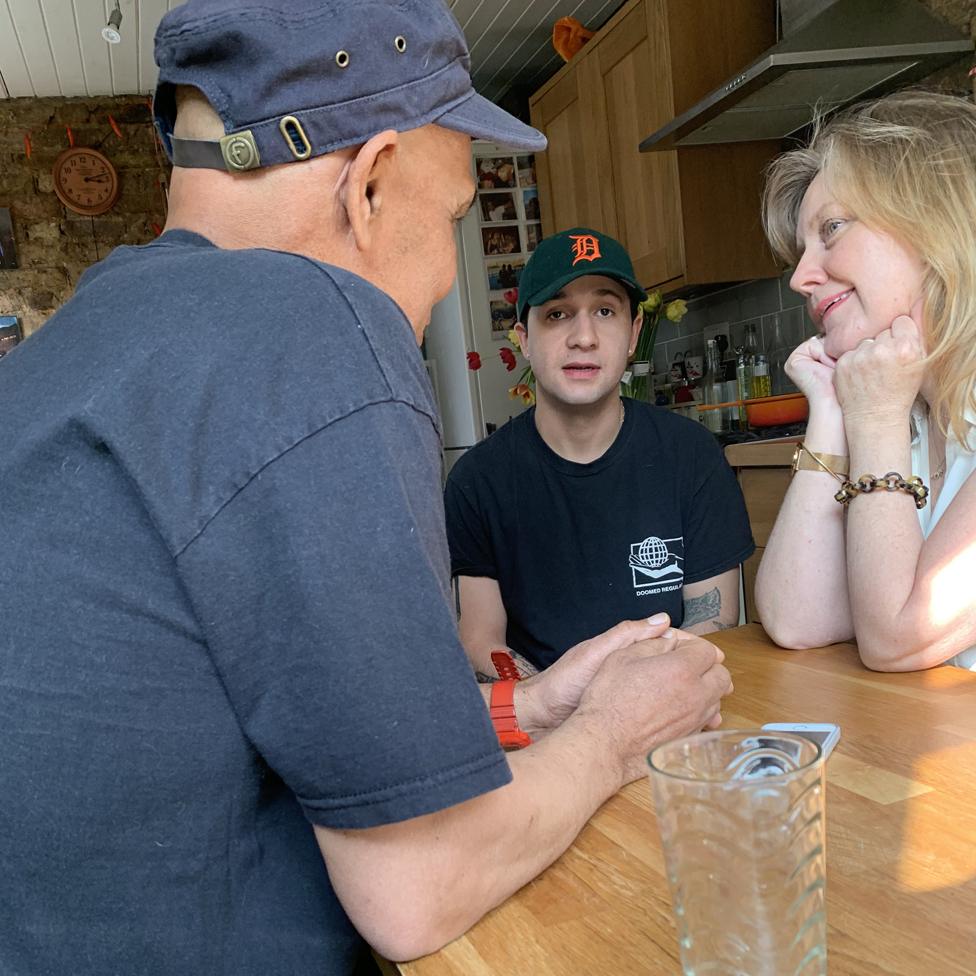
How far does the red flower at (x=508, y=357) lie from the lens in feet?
14.4

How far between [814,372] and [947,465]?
22 cm

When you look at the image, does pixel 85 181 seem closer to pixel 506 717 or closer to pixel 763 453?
pixel 763 453

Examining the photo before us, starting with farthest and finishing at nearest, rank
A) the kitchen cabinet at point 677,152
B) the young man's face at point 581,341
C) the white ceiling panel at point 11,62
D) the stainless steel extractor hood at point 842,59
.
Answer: the white ceiling panel at point 11,62, the kitchen cabinet at point 677,152, the stainless steel extractor hood at point 842,59, the young man's face at point 581,341

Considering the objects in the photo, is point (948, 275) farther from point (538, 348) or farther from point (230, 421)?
point (230, 421)

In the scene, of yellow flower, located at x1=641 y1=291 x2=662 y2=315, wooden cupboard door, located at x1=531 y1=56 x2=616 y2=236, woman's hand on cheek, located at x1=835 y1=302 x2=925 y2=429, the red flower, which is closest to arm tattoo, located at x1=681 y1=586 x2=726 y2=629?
woman's hand on cheek, located at x1=835 y1=302 x2=925 y2=429

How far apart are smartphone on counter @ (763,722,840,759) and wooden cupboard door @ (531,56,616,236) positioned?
3.41 m

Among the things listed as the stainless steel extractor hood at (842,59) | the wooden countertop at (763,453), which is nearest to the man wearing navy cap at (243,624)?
the wooden countertop at (763,453)

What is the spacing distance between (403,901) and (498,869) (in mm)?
72

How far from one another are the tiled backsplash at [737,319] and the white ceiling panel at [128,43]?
1384 mm

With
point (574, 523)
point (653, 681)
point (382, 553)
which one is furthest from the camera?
point (574, 523)

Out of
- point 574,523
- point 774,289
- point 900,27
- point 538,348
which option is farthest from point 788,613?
point 774,289

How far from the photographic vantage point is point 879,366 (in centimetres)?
121

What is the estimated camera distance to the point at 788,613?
1.20 meters

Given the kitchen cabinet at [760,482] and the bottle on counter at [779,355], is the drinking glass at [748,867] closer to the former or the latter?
the kitchen cabinet at [760,482]
